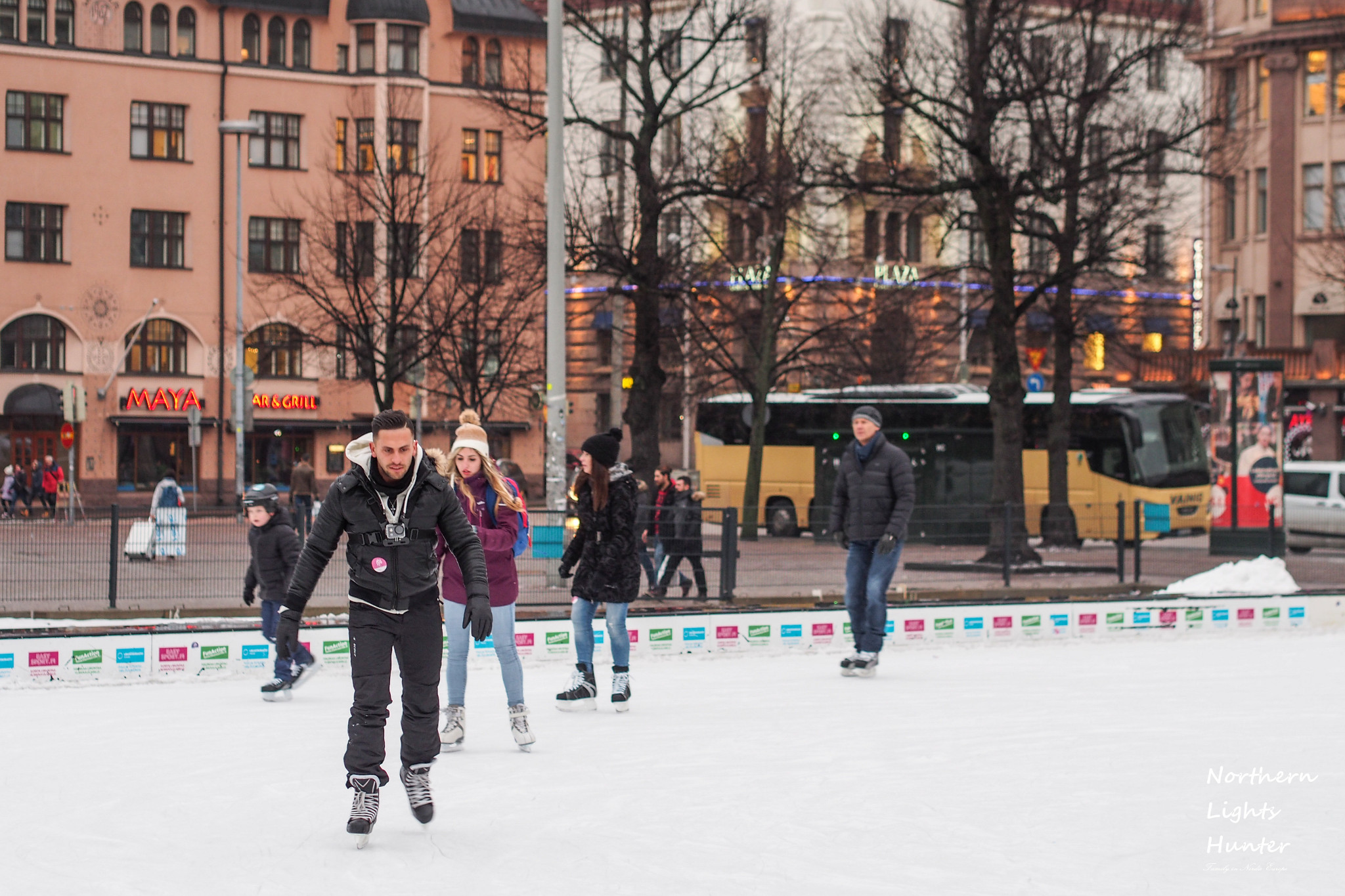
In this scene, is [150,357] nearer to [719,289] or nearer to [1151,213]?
[719,289]

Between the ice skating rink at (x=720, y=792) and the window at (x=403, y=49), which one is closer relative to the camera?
the ice skating rink at (x=720, y=792)

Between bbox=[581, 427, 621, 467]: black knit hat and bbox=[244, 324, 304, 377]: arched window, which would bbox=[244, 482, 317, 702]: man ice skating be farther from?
bbox=[244, 324, 304, 377]: arched window

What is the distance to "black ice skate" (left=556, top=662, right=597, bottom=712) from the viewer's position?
10945mm

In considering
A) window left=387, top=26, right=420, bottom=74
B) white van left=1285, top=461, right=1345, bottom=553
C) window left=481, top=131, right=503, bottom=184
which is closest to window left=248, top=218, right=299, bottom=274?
window left=387, top=26, right=420, bottom=74

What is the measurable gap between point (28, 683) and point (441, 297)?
24.1m

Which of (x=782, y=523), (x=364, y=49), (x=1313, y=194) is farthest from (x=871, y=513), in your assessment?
(x=1313, y=194)

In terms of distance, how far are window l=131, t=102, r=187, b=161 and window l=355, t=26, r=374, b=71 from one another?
589 cm

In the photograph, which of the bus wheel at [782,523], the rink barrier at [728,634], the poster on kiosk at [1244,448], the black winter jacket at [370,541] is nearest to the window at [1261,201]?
the poster on kiosk at [1244,448]

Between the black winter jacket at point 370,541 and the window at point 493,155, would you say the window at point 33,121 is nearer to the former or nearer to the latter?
the window at point 493,155

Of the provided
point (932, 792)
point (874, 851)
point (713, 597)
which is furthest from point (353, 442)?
point (713, 597)

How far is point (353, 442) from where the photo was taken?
23.4 feet

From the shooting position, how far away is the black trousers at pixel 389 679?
23.0 feet

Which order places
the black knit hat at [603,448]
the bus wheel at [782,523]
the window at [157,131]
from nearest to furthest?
the black knit hat at [603,448] → the bus wheel at [782,523] → the window at [157,131]

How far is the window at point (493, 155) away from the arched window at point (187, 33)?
31.1 ft
